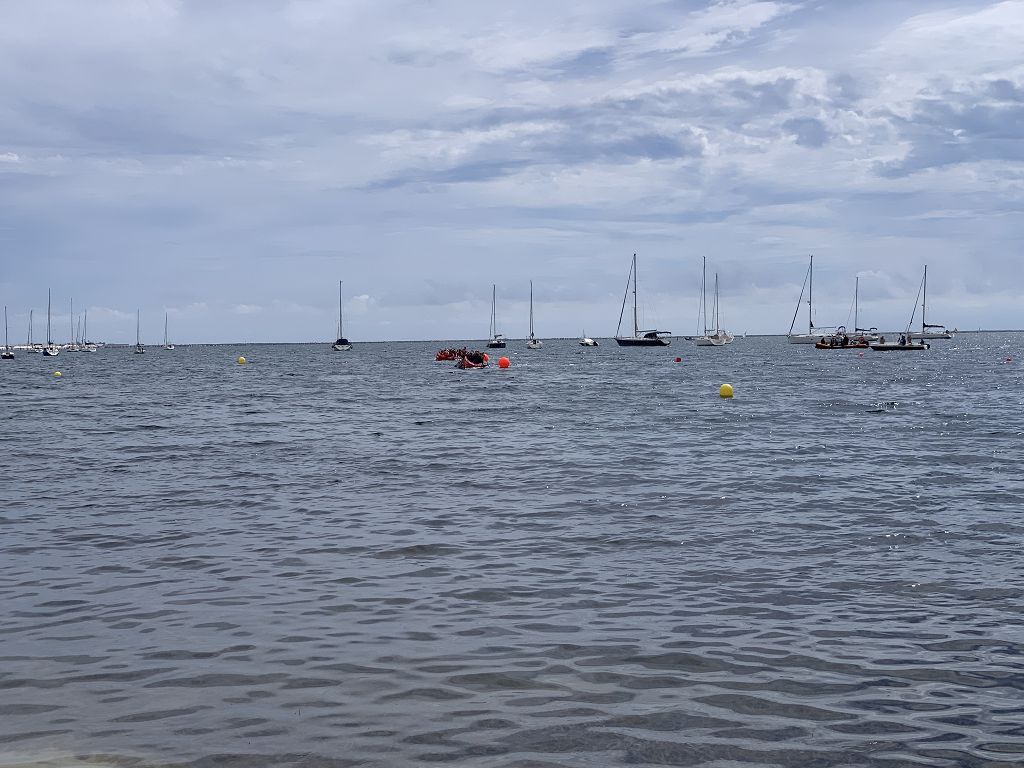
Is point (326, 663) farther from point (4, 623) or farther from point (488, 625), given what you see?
point (4, 623)

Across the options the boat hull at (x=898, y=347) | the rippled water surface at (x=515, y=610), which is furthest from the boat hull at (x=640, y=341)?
the rippled water surface at (x=515, y=610)

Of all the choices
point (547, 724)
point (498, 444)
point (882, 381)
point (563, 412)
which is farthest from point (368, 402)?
point (547, 724)

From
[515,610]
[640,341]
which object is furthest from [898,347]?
[515,610]

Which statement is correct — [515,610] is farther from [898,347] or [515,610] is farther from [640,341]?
[640,341]

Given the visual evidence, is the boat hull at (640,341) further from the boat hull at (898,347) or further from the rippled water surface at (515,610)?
the rippled water surface at (515,610)

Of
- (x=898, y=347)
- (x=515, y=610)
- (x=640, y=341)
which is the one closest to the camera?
(x=515, y=610)

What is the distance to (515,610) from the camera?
11859mm

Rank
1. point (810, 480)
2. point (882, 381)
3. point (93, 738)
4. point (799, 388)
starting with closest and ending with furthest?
point (93, 738) → point (810, 480) → point (799, 388) → point (882, 381)

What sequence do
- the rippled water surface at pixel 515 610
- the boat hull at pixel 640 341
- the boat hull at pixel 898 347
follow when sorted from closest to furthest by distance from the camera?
the rippled water surface at pixel 515 610 → the boat hull at pixel 898 347 → the boat hull at pixel 640 341

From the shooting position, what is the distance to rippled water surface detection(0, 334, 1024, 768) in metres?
8.11

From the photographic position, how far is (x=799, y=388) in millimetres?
67312

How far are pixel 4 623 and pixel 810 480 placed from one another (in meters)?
18.0

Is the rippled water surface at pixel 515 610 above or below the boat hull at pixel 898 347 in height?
below

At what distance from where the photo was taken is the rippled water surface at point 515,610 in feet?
26.6
